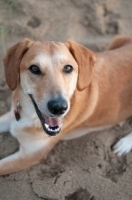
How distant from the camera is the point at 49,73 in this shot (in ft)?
10.1

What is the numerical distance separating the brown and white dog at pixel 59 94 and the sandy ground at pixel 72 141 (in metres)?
0.15

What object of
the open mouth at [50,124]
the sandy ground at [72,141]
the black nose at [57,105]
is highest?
the black nose at [57,105]

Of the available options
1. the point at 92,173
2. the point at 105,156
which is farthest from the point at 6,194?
the point at 105,156

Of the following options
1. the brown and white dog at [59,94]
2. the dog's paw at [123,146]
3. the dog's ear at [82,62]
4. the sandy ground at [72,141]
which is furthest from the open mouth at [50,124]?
the dog's paw at [123,146]

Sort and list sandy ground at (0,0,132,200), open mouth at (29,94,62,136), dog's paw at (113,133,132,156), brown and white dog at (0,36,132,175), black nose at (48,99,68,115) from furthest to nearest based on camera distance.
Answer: dog's paw at (113,133,132,156)
sandy ground at (0,0,132,200)
open mouth at (29,94,62,136)
brown and white dog at (0,36,132,175)
black nose at (48,99,68,115)

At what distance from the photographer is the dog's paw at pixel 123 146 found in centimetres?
406

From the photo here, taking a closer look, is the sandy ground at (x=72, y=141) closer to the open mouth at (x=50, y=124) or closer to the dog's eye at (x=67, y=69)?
the open mouth at (x=50, y=124)

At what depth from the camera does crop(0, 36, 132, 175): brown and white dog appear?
310 centimetres

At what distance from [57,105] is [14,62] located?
2.10 ft

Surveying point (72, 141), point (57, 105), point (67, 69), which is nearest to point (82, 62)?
point (67, 69)

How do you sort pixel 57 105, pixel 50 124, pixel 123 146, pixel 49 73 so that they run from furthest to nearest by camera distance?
pixel 123 146 → pixel 50 124 → pixel 49 73 → pixel 57 105

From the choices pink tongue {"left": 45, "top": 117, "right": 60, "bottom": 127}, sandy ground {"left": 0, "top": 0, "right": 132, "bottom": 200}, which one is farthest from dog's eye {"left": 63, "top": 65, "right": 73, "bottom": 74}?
sandy ground {"left": 0, "top": 0, "right": 132, "bottom": 200}

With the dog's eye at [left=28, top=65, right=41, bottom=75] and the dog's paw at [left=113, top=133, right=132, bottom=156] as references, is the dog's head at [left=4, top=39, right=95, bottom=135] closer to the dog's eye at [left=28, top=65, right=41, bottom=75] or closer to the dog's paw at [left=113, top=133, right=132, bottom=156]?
the dog's eye at [left=28, top=65, right=41, bottom=75]

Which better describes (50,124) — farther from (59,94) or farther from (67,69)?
(67,69)
